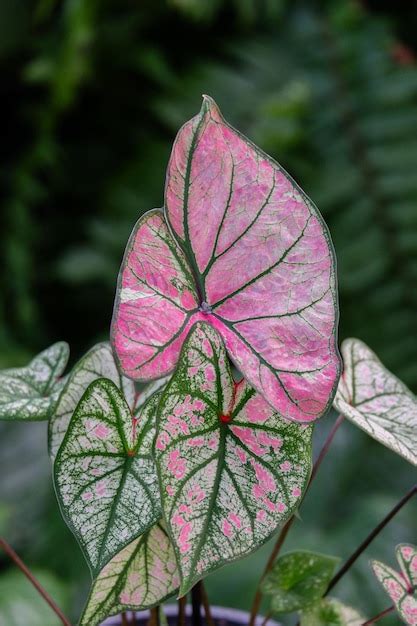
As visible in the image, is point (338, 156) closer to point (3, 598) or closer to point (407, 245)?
point (407, 245)

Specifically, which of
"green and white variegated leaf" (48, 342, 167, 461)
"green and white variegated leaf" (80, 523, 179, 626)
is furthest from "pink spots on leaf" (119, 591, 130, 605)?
"green and white variegated leaf" (48, 342, 167, 461)

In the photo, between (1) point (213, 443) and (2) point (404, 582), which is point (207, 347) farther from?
(2) point (404, 582)

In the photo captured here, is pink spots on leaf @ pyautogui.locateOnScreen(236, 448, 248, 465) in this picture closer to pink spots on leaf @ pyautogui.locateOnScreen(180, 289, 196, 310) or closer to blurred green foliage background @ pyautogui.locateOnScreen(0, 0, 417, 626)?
pink spots on leaf @ pyautogui.locateOnScreen(180, 289, 196, 310)

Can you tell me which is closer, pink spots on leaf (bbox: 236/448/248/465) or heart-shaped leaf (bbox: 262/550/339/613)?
pink spots on leaf (bbox: 236/448/248/465)

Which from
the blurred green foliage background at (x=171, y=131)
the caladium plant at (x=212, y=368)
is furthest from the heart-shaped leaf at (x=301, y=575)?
the blurred green foliage background at (x=171, y=131)

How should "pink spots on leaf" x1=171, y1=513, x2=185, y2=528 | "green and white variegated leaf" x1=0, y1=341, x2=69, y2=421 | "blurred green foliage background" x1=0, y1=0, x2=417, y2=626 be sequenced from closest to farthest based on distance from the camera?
"pink spots on leaf" x1=171, y1=513, x2=185, y2=528 < "green and white variegated leaf" x1=0, y1=341, x2=69, y2=421 < "blurred green foliage background" x1=0, y1=0, x2=417, y2=626

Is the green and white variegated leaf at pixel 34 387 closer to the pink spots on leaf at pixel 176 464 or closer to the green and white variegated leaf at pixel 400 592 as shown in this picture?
the pink spots on leaf at pixel 176 464

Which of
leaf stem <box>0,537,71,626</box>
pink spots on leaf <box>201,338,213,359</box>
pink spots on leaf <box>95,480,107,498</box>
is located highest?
pink spots on leaf <box>201,338,213,359</box>

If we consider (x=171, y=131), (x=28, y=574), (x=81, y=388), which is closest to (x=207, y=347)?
(x=81, y=388)
